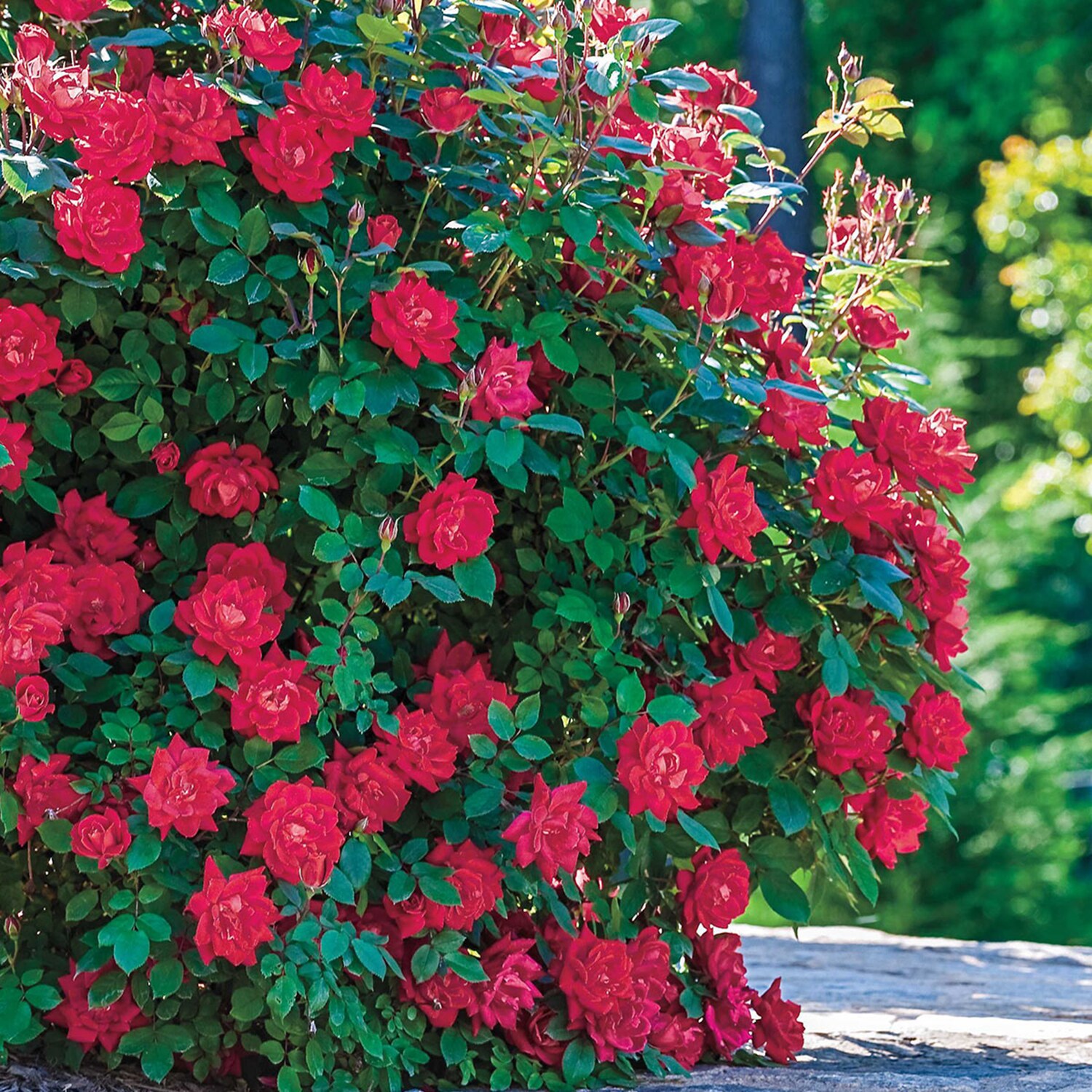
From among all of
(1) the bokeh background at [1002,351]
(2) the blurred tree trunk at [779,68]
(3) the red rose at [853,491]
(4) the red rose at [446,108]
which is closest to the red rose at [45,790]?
(4) the red rose at [446,108]

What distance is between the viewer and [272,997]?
207 cm

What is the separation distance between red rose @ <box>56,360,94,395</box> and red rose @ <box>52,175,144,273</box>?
24cm

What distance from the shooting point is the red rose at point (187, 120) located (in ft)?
6.89

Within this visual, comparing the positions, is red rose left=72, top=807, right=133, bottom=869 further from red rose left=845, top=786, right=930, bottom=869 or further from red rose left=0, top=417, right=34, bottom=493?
red rose left=845, top=786, right=930, bottom=869

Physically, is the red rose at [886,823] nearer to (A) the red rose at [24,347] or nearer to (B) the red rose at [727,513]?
(B) the red rose at [727,513]

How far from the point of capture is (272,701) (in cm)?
209

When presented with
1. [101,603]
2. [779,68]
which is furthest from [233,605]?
[779,68]

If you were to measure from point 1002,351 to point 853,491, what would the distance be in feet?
34.1

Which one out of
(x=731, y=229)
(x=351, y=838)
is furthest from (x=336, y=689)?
(x=731, y=229)

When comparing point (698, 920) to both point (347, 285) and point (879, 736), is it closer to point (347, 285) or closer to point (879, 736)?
point (879, 736)

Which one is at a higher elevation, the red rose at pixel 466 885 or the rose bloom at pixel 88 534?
the rose bloom at pixel 88 534

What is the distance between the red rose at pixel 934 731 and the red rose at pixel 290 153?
1.35 meters

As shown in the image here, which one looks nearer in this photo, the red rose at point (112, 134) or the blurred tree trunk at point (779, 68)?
the red rose at point (112, 134)

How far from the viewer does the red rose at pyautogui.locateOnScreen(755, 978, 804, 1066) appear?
266cm
